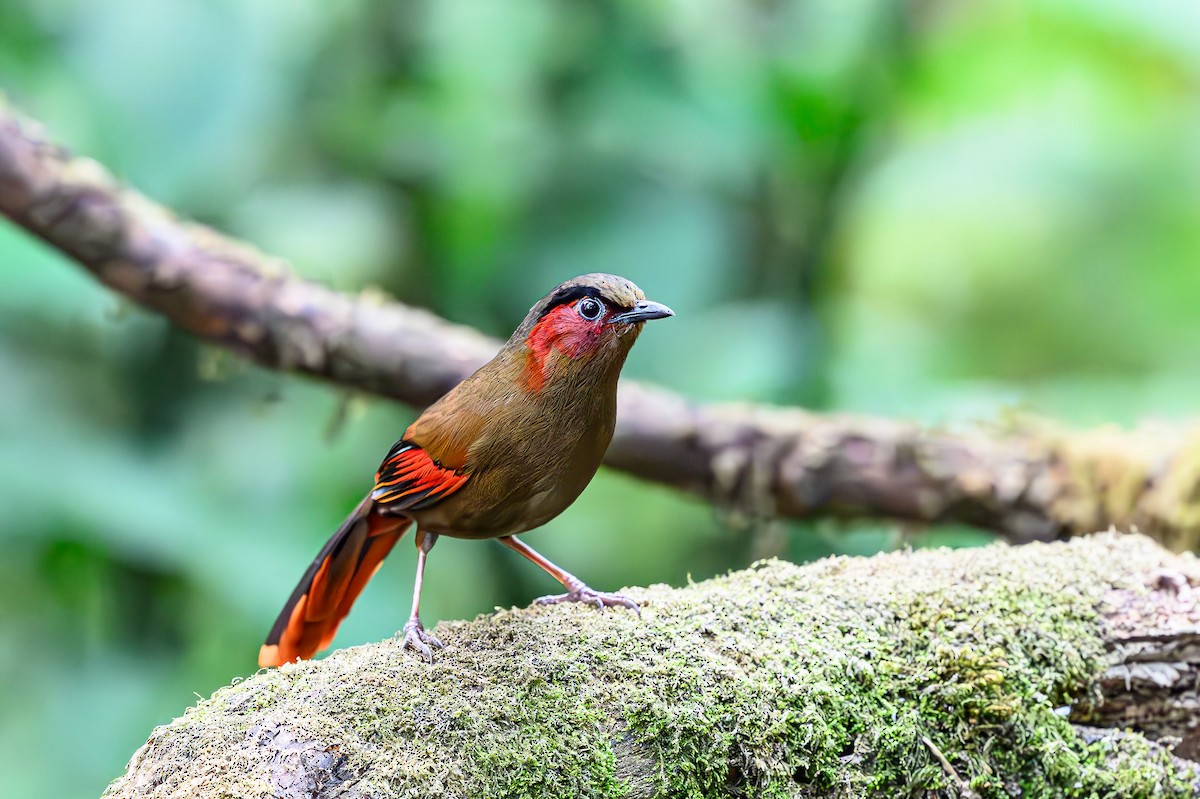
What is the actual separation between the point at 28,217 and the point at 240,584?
166cm

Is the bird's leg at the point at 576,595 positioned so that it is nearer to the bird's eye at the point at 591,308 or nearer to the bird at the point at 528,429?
the bird at the point at 528,429

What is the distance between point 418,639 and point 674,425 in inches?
58.2

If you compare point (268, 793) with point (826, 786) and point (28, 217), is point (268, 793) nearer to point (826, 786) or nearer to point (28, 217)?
point (826, 786)

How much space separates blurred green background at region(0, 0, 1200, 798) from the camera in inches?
157

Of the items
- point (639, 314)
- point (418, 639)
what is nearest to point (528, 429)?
point (639, 314)

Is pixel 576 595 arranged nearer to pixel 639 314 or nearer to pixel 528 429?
pixel 528 429

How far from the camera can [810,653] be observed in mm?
1916

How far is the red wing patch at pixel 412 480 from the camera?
186cm

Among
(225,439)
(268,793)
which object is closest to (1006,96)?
(225,439)

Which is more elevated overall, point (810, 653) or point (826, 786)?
point (810, 653)

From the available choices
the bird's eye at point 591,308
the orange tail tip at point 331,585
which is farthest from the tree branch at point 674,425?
the bird's eye at point 591,308

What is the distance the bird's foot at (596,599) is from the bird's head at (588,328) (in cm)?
49

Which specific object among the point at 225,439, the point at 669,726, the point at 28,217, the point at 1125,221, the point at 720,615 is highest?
the point at 1125,221

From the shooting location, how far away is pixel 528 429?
5.98 feet
